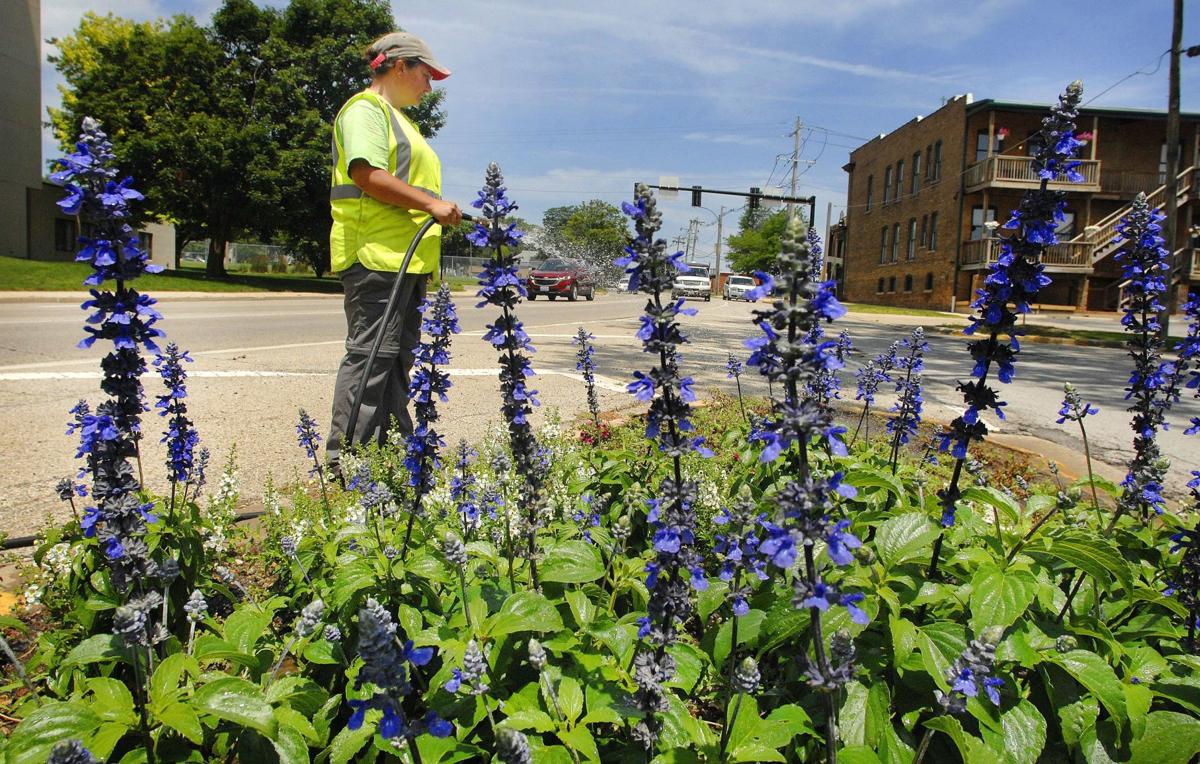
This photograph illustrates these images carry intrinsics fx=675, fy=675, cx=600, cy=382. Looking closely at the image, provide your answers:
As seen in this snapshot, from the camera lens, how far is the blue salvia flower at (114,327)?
1775mm

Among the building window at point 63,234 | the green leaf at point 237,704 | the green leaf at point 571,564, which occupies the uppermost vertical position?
the building window at point 63,234

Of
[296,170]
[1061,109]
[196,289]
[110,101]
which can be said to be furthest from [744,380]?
[110,101]

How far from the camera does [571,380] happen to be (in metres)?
8.06

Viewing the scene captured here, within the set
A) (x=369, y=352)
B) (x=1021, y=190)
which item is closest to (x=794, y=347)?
(x=369, y=352)

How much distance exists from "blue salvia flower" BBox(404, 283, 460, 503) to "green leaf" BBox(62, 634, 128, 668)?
1011mm

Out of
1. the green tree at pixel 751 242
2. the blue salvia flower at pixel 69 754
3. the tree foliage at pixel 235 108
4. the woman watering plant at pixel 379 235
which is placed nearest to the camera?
the blue salvia flower at pixel 69 754

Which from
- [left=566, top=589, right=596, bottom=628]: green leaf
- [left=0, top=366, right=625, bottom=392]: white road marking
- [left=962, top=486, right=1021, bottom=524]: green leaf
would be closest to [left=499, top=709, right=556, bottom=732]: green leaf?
[left=566, top=589, right=596, bottom=628]: green leaf

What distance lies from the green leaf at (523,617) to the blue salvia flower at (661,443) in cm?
27

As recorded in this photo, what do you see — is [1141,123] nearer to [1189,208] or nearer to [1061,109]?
[1189,208]

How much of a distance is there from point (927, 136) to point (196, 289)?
40.1 m

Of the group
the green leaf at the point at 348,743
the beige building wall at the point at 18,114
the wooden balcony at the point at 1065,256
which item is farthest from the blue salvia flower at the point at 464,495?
the beige building wall at the point at 18,114

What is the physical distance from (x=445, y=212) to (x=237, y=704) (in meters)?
2.57

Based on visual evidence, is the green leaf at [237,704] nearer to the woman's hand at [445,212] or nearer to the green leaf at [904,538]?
the green leaf at [904,538]

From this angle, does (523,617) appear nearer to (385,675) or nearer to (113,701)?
(385,675)
